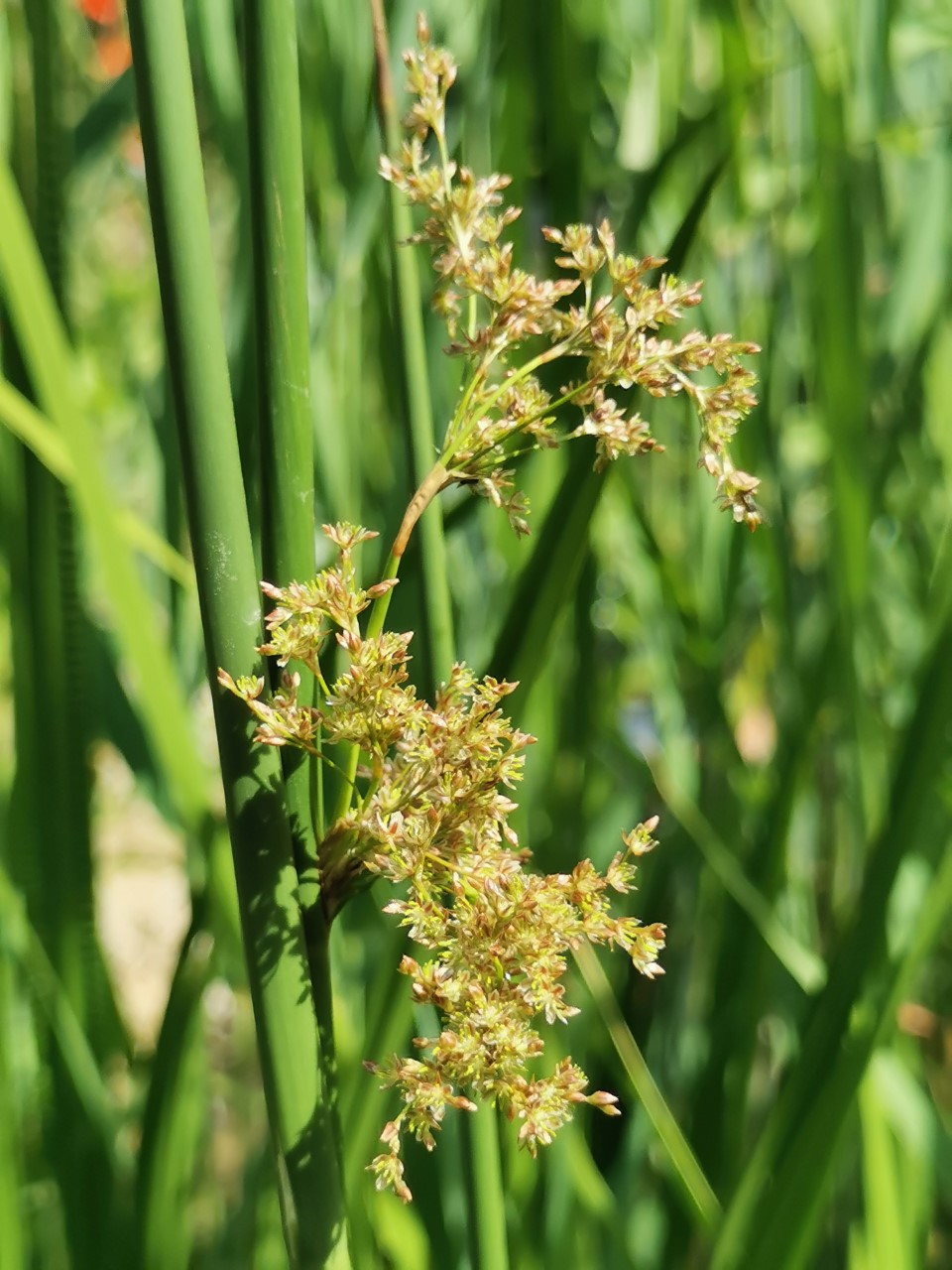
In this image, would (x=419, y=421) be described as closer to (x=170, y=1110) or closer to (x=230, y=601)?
(x=230, y=601)

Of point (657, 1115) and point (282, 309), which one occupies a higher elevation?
point (282, 309)

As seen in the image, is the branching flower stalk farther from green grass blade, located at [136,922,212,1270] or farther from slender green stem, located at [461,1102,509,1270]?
green grass blade, located at [136,922,212,1270]

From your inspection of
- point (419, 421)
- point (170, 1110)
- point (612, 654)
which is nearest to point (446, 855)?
point (419, 421)

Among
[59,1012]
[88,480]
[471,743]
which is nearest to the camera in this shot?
[471,743]

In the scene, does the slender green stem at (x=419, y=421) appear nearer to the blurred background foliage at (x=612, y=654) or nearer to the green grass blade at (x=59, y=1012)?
the blurred background foliage at (x=612, y=654)

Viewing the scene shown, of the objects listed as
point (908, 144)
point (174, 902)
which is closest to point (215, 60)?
point (908, 144)
